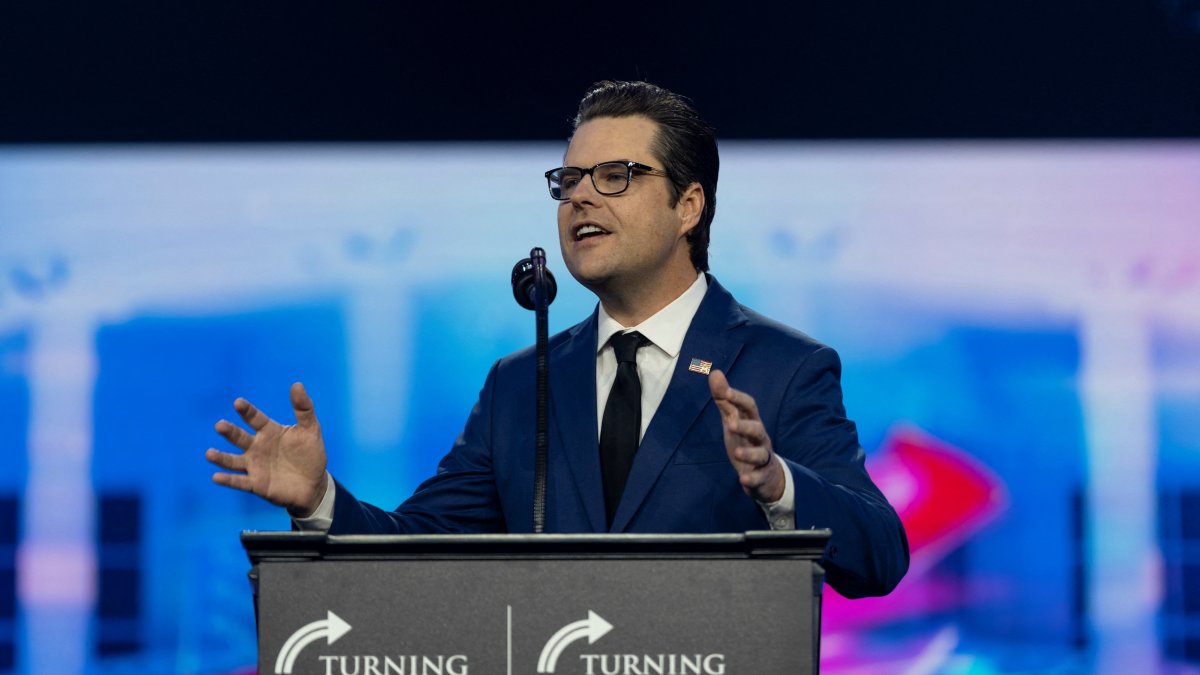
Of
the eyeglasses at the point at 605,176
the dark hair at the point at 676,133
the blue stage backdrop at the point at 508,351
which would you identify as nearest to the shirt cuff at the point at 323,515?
the eyeglasses at the point at 605,176

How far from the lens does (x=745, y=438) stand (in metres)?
1.56

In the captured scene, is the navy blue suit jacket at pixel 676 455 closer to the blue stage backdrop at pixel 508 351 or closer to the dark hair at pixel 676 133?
the dark hair at pixel 676 133

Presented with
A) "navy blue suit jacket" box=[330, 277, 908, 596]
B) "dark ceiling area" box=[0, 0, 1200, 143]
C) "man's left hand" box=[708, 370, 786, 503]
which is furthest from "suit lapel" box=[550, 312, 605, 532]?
"dark ceiling area" box=[0, 0, 1200, 143]

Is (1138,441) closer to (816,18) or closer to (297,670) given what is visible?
(816,18)

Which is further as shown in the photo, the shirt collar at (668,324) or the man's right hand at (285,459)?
the shirt collar at (668,324)

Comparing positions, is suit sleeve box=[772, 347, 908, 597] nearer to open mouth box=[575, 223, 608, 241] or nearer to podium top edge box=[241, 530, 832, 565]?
podium top edge box=[241, 530, 832, 565]

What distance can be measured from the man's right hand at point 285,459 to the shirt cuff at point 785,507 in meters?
0.59

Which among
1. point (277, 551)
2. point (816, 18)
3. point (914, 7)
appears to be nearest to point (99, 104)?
point (816, 18)

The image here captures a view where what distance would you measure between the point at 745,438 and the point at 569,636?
317 millimetres

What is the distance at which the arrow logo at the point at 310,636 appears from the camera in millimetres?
1399

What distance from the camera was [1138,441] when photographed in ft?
11.9

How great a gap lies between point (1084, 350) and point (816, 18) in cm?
116

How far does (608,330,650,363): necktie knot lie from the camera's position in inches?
90.0

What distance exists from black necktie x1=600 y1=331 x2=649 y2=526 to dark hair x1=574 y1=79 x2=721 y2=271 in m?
0.32
